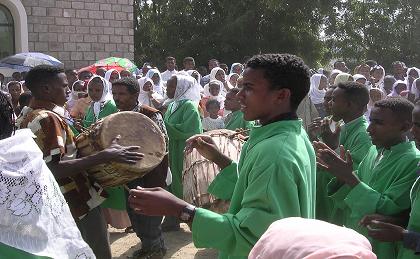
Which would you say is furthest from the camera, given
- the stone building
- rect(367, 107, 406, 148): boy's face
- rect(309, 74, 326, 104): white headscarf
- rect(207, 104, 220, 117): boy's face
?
the stone building

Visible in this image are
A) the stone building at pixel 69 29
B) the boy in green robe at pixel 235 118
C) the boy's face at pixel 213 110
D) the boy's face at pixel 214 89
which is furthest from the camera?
the stone building at pixel 69 29

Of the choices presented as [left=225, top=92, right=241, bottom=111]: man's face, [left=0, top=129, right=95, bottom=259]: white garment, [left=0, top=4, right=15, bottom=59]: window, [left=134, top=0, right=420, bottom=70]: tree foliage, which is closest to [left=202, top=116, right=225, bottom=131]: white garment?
[left=225, top=92, right=241, bottom=111]: man's face

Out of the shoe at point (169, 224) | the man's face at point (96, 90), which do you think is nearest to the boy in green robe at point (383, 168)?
the shoe at point (169, 224)

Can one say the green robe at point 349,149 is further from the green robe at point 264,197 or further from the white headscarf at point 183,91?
the white headscarf at point 183,91

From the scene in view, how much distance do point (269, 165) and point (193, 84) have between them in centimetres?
471

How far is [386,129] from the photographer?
10.8 ft

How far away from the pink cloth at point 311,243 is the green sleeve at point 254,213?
1.74 ft

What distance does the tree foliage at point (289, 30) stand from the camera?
24.8 metres

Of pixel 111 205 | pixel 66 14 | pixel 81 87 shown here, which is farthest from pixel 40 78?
pixel 66 14

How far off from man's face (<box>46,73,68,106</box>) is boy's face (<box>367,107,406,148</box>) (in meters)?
2.02

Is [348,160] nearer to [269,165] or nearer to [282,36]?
[269,165]

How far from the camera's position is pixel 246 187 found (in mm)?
2254

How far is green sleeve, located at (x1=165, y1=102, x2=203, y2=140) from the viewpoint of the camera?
249 inches

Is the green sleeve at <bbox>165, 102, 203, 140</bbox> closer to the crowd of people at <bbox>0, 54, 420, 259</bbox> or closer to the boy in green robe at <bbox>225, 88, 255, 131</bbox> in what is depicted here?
the boy in green robe at <bbox>225, 88, 255, 131</bbox>
